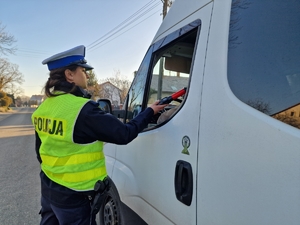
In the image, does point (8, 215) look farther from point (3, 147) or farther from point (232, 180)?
point (3, 147)

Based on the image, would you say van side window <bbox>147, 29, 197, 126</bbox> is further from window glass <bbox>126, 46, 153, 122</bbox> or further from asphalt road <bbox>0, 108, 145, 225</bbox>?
asphalt road <bbox>0, 108, 145, 225</bbox>

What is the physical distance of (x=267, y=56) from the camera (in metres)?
1.06

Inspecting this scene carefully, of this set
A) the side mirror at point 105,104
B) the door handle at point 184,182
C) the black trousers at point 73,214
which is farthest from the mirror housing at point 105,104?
the door handle at point 184,182

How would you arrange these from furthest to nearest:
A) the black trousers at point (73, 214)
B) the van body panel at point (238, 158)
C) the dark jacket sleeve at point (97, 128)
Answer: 1. the black trousers at point (73, 214)
2. the dark jacket sleeve at point (97, 128)
3. the van body panel at point (238, 158)

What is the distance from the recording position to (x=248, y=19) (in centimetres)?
115

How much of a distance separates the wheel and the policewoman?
0.36m

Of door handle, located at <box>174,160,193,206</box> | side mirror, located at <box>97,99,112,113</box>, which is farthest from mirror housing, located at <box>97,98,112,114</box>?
door handle, located at <box>174,160,193,206</box>

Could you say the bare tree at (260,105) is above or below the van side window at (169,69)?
below

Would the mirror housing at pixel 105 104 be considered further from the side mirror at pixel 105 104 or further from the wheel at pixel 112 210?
the wheel at pixel 112 210

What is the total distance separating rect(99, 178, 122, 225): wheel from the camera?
2.10 metres

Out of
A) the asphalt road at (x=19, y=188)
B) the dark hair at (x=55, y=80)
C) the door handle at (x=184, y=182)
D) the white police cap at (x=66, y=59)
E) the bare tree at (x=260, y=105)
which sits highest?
the white police cap at (x=66, y=59)

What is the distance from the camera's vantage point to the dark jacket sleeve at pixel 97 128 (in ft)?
4.73

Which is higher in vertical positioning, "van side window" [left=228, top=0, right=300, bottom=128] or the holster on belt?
"van side window" [left=228, top=0, right=300, bottom=128]

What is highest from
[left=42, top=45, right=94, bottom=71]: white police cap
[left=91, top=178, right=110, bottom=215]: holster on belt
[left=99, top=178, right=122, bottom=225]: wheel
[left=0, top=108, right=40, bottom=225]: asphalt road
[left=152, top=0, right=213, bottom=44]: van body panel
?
[left=152, top=0, right=213, bottom=44]: van body panel
